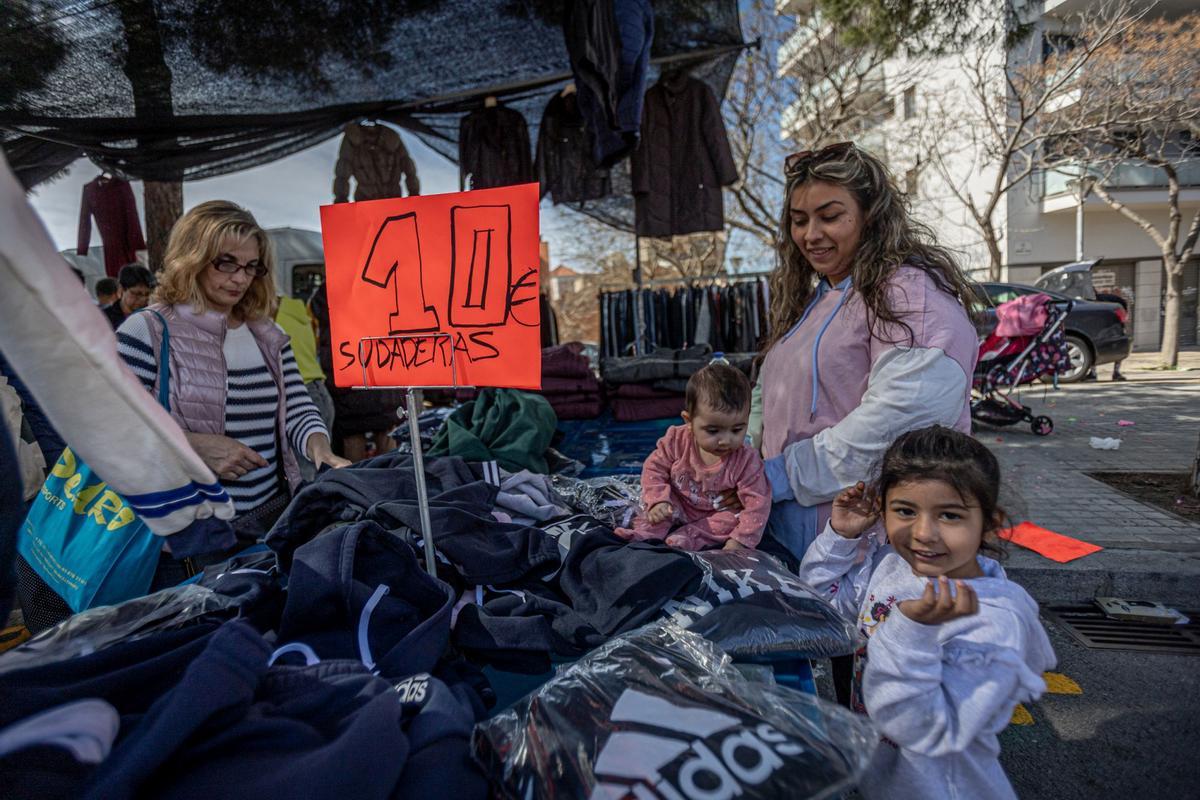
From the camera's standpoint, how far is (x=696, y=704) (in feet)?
2.92

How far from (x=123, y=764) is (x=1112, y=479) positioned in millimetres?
7067

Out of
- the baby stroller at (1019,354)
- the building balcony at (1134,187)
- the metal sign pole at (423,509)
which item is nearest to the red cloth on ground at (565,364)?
the metal sign pole at (423,509)

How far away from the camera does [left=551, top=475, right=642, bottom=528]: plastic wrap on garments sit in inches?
85.4

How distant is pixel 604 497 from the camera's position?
2393 millimetres

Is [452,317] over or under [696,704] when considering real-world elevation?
over

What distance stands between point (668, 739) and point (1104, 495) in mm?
5883

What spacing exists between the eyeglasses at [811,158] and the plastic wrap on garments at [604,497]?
119cm

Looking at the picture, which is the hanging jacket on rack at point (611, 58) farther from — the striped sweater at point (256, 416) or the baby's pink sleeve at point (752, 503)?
the baby's pink sleeve at point (752, 503)

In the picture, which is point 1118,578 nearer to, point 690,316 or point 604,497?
point 604,497

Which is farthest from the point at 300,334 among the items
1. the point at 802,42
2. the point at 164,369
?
the point at 802,42

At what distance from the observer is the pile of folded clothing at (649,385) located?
3945mm

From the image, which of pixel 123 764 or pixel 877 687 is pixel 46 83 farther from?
pixel 877 687

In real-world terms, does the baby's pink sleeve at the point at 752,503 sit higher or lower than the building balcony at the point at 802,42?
lower

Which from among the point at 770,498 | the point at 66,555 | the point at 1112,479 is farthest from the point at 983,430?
the point at 66,555
